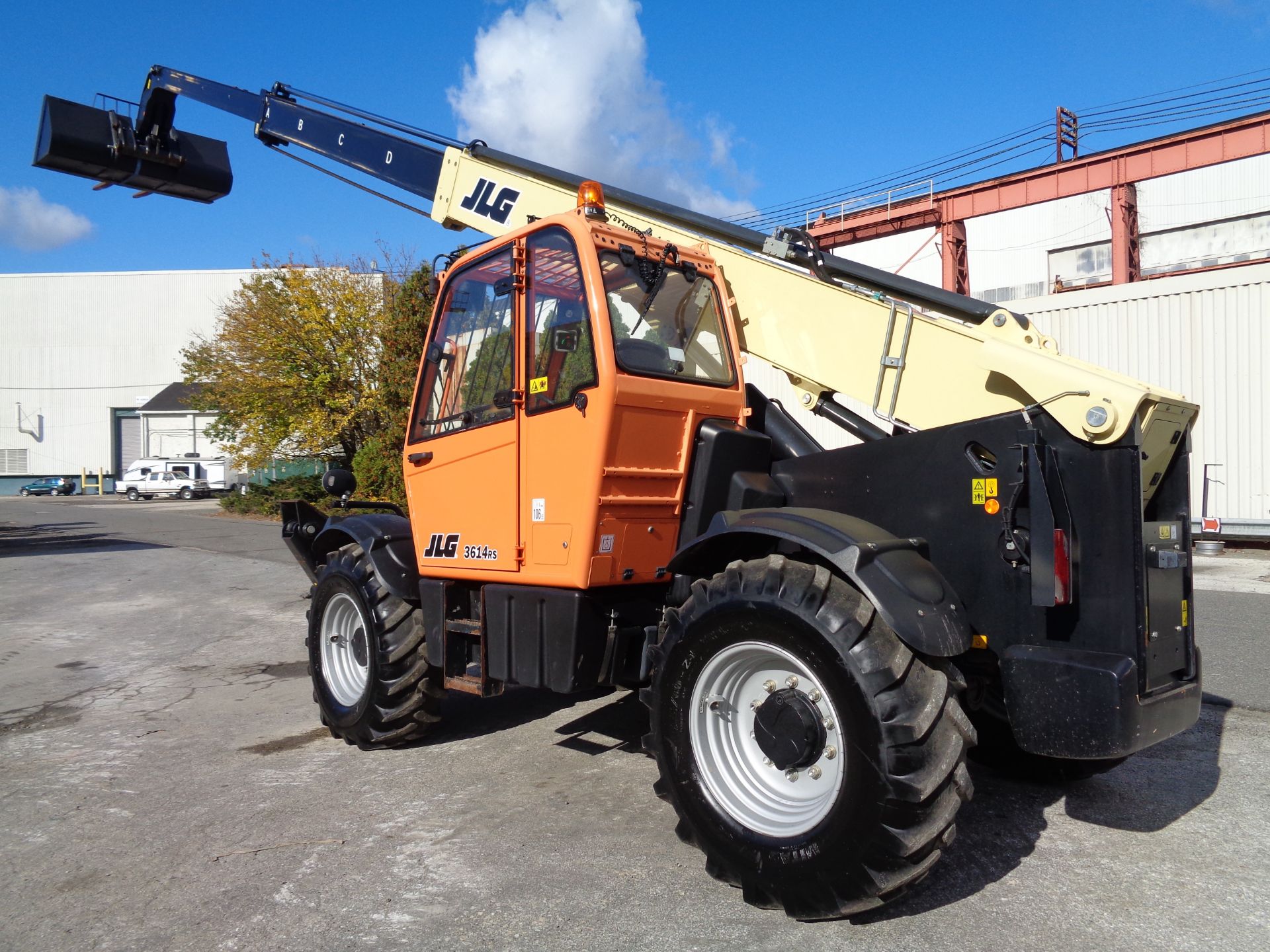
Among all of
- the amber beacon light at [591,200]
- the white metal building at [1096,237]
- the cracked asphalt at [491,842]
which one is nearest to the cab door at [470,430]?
the amber beacon light at [591,200]

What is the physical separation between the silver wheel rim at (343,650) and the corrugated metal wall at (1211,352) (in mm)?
13564

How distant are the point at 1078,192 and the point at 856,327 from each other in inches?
1100

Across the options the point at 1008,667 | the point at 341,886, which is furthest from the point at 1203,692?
the point at 341,886

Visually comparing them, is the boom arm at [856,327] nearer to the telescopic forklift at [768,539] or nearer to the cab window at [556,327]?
the telescopic forklift at [768,539]

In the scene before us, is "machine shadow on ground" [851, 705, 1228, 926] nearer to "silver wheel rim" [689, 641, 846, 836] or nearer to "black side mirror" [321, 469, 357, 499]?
"silver wheel rim" [689, 641, 846, 836]

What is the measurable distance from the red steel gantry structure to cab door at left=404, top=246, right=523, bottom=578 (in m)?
21.6

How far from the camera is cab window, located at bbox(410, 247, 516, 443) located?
488 cm

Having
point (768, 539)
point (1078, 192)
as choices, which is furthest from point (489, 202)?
point (1078, 192)

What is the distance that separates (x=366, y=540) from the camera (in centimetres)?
571

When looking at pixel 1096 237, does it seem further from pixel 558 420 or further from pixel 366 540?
pixel 558 420

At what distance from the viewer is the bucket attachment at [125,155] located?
7.73 m

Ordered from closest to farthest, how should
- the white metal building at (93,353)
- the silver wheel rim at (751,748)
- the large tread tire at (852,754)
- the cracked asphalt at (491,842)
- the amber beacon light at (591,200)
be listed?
1. the large tread tire at (852,754)
2. the cracked asphalt at (491,842)
3. the silver wheel rim at (751,748)
4. the amber beacon light at (591,200)
5. the white metal building at (93,353)

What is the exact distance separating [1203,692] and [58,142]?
9.52 meters

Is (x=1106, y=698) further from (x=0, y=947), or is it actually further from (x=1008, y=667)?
(x=0, y=947)
